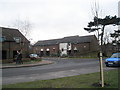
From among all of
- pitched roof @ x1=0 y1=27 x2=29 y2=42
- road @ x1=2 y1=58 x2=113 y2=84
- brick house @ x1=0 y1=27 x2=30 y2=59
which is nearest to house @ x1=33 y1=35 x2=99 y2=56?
pitched roof @ x1=0 y1=27 x2=29 y2=42

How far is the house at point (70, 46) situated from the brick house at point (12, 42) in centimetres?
2515

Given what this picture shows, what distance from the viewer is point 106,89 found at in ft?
21.2

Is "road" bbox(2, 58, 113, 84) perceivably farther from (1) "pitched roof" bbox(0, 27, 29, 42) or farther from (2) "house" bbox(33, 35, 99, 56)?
(2) "house" bbox(33, 35, 99, 56)

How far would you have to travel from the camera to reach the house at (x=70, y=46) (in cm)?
6090

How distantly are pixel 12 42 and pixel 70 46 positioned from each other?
33870mm

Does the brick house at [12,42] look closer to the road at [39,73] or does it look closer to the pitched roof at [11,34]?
the pitched roof at [11,34]

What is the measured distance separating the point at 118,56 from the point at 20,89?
1384 centimetres

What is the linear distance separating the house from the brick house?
82.5ft

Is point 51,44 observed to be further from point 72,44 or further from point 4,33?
point 4,33

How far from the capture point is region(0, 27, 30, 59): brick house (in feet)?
109

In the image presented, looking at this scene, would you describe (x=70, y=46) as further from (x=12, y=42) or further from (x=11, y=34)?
(x=12, y=42)

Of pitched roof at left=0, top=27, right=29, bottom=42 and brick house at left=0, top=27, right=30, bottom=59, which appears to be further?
pitched roof at left=0, top=27, right=29, bottom=42

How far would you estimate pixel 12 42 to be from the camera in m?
34.6

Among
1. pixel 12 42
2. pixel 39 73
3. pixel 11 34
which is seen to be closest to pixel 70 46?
pixel 11 34
